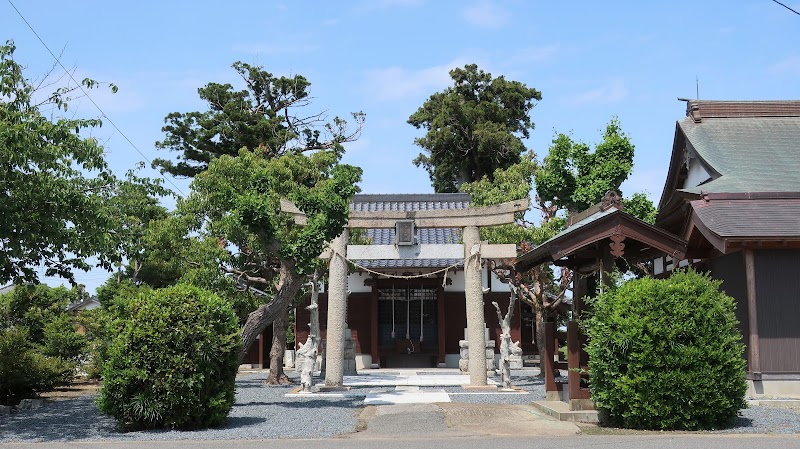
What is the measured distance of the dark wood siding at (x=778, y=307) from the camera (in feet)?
47.1

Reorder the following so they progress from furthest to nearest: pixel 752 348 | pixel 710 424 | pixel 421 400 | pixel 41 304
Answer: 1. pixel 41 304
2. pixel 421 400
3. pixel 752 348
4. pixel 710 424

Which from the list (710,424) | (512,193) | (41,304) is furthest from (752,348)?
(41,304)

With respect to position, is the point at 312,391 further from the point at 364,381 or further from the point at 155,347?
the point at 155,347

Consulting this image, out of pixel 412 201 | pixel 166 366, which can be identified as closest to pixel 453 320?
pixel 412 201

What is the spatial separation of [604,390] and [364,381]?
35.9 ft

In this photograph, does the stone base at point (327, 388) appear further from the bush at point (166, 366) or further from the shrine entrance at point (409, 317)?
the shrine entrance at point (409, 317)

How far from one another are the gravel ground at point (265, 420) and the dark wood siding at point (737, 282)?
215 centimetres

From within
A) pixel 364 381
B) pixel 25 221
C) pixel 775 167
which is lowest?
pixel 364 381

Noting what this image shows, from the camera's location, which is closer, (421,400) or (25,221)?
(25,221)

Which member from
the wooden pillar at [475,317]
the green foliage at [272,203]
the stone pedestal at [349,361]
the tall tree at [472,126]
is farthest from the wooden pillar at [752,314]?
the tall tree at [472,126]

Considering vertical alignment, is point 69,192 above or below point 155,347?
above

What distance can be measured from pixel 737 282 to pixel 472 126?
1051 inches

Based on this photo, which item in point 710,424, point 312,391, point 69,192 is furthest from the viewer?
point 312,391

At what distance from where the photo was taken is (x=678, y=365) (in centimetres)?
999
